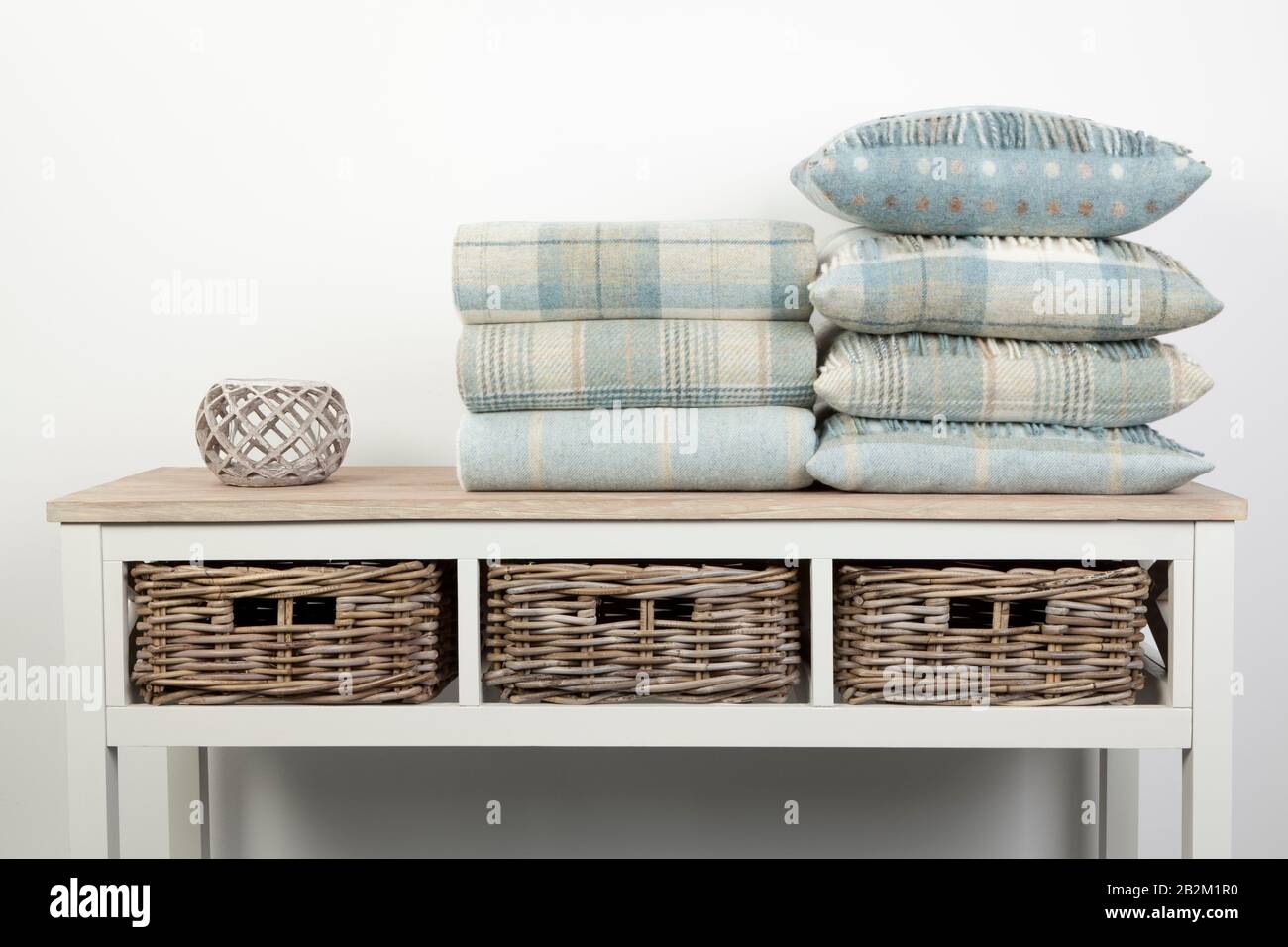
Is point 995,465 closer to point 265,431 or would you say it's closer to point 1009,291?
point 1009,291

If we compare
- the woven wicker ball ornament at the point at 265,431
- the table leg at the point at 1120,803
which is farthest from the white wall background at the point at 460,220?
the woven wicker ball ornament at the point at 265,431

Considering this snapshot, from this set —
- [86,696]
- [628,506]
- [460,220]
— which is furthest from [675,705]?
[460,220]

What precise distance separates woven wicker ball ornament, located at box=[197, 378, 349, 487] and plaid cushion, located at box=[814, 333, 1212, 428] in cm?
53

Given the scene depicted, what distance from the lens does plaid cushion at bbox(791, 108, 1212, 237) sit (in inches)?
49.0

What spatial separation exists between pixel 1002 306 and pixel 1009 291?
0.02 m

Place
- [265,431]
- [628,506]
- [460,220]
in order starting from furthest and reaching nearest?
1. [460,220]
2. [265,431]
3. [628,506]

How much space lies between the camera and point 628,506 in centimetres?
122

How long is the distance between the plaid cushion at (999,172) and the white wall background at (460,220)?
1.28 ft

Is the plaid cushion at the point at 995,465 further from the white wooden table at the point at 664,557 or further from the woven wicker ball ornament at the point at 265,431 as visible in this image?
the woven wicker ball ornament at the point at 265,431

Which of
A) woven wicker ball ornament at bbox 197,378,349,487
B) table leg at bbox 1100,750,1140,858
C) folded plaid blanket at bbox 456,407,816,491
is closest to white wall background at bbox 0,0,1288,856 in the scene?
table leg at bbox 1100,750,1140,858

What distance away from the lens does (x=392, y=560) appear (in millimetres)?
1296

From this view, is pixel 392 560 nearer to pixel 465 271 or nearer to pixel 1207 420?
pixel 465 271
